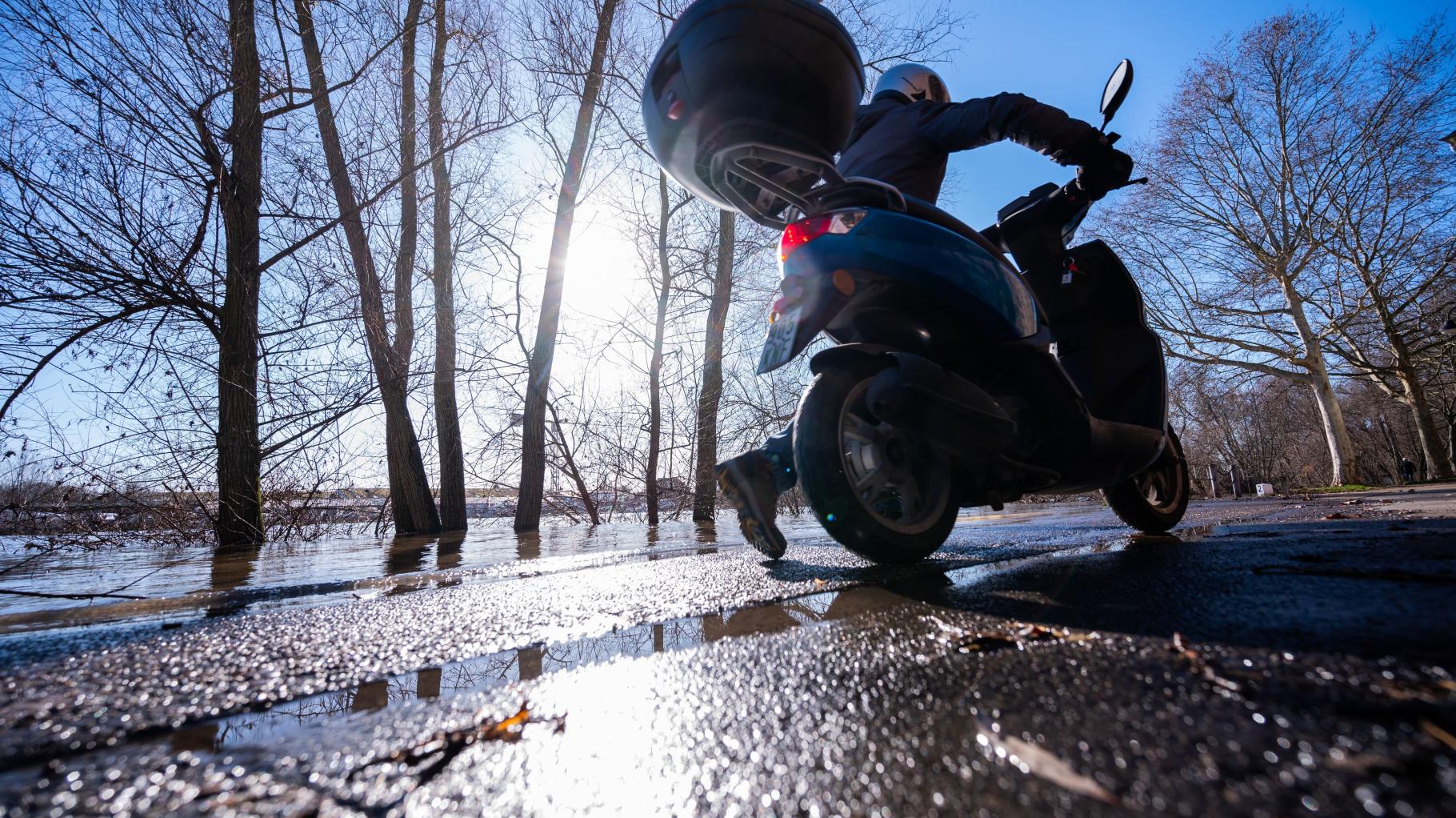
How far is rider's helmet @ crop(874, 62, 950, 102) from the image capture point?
2.88 meters

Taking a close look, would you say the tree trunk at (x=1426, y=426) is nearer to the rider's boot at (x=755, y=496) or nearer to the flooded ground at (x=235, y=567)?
the flooded ground at (x=235, y=567)

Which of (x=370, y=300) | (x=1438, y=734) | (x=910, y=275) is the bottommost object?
(x=1438, y=734)

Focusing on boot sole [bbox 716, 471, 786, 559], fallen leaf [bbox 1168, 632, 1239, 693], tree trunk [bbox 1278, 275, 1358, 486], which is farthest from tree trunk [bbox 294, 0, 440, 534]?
tree trunk [bbox 1278, 275, 1358, 486]

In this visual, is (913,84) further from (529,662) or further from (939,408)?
(529,662)

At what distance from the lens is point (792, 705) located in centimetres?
81

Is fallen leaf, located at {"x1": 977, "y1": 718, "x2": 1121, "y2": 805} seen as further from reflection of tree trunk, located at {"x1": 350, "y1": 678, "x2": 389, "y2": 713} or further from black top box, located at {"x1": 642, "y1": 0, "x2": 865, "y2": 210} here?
black top box, located at {"x1": 642, "y1": 0, "x2": 865, "y2": 210}

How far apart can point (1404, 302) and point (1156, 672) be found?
25715 mm

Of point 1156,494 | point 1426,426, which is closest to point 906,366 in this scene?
point 1156,494

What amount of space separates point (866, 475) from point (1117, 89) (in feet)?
6.26

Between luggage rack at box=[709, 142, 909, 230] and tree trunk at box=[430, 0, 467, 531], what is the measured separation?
665 centimetres

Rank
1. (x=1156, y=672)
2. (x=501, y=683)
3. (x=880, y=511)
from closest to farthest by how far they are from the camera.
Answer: (x=1156, y=672)
(x=501, y=683)
(x=880, y=511)

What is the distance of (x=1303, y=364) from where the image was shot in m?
18.7

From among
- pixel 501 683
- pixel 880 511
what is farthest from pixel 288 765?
pixel 880 511

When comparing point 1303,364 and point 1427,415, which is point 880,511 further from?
point 1427,415
